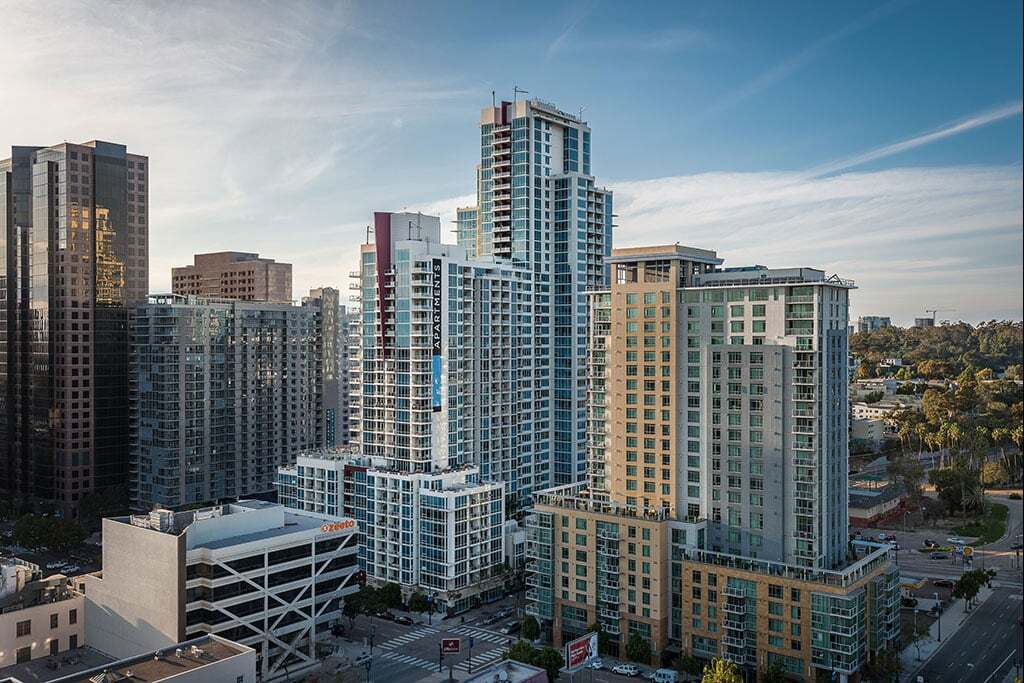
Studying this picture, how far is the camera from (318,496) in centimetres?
7788

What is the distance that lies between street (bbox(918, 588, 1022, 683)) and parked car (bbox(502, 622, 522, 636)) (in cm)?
2818

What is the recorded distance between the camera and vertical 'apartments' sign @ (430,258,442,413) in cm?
7475

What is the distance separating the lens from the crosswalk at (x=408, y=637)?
63.2 meters

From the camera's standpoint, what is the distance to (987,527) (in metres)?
98.9

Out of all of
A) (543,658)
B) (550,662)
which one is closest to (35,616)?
(543,658)

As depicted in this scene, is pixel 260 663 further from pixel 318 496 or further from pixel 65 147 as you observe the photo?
pixel 65 147

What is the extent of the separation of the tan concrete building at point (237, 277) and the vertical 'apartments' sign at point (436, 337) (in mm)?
79430

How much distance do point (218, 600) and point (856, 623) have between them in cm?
3844

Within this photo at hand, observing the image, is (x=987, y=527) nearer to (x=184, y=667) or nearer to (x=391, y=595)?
(x=391, y=595)

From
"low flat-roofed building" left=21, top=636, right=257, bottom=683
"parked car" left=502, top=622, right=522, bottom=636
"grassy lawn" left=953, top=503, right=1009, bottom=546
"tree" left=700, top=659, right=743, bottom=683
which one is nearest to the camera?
"low flat-roofed building" left=21, top=636, right=257, bottom=683

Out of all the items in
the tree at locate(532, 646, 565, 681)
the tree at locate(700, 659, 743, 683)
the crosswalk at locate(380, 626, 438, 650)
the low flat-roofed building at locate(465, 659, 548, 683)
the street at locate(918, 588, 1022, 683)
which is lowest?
the street at locate(918, 588, 1022, 683)

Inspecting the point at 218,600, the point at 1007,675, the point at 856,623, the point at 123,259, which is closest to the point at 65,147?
the point at 123,259

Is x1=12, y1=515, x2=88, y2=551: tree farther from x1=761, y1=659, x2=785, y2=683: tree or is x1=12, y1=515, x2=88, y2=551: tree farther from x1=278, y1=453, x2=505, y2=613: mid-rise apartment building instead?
x1=761, y1=659, x2=785, y2=683: tree

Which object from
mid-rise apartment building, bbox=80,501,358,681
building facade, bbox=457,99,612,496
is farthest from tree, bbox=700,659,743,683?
building facade, bbox=457,99,612,496
